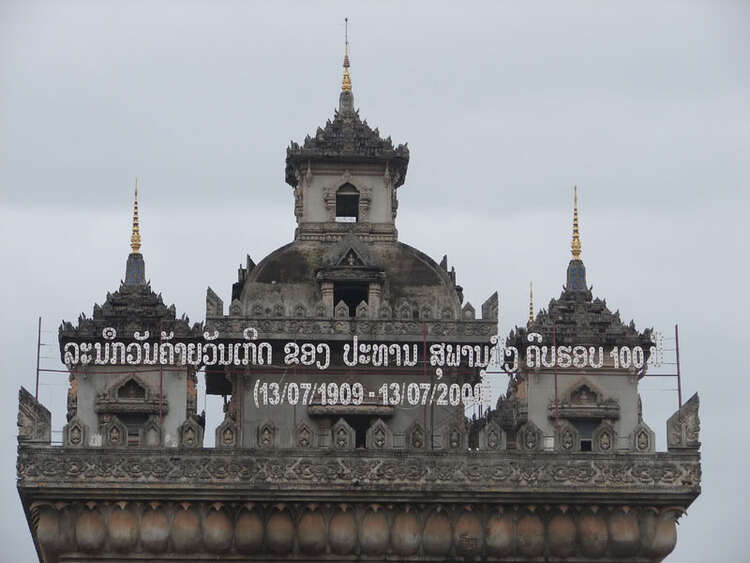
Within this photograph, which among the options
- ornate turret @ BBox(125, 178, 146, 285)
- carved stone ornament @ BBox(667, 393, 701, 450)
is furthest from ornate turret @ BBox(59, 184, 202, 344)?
carved stone ornament @ BBox(667, 393, 701, 450)

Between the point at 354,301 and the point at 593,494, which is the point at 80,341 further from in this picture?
the point at 593,494

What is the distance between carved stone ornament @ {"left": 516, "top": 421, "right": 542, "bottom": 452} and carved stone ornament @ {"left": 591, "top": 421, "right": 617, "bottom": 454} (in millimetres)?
1772

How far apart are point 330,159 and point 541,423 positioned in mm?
12510

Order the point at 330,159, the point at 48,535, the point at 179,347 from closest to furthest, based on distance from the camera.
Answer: the point at 48,535 → the point at 179,347 → the point at 330,159

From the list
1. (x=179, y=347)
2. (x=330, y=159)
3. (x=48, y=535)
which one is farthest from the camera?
(x=330, y=159)

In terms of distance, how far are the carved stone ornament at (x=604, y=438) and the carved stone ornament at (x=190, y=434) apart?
12.4 meters

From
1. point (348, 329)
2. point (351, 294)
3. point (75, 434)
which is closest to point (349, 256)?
point (351, 294)

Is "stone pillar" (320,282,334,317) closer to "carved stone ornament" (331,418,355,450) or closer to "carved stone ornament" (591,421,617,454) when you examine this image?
"carved stone ornament" (331,418,355,450)

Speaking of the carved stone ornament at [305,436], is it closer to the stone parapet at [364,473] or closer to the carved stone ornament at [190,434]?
the stone parapet at [364,473]

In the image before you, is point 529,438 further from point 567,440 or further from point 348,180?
point 348,180

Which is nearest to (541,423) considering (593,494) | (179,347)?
(593,494)

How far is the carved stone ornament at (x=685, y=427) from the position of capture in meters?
82.9

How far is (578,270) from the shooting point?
303ft

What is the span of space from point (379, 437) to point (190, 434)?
19.4 ft
